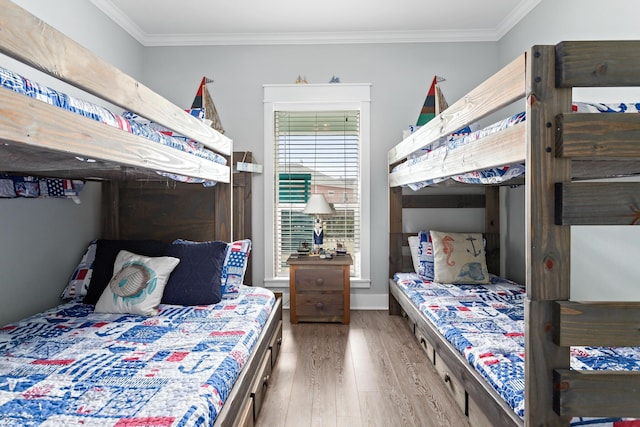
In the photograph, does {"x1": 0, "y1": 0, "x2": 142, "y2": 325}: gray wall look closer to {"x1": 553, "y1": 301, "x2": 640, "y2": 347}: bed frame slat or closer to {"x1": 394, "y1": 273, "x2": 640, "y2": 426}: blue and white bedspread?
{"x1": 394, "y1": 273, "x2": 640, "y2": 426}: blue and white bedspread

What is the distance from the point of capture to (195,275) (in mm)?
2393

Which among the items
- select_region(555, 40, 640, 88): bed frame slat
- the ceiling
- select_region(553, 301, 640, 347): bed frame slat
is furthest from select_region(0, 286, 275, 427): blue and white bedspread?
the ceiling

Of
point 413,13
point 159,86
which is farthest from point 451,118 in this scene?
point 159,86

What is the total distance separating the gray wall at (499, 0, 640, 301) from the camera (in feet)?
7.14

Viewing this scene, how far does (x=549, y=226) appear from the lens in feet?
3.81

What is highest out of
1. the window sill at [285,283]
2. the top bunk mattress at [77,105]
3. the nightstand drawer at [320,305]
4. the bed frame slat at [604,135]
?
the top bunk mattress at [77,105]

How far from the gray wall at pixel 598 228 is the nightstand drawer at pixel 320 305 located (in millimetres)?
1747

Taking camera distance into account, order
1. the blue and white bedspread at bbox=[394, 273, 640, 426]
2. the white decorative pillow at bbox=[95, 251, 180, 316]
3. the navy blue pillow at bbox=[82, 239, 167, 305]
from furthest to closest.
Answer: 1. the navy blue pillow at bbox=[82, 239, 167, 305]
2. the white decorative pillow at bbox=[95, 251, 180, 316]
3. the blue and white bedspread at bbox=[394, 273, 640, 426]

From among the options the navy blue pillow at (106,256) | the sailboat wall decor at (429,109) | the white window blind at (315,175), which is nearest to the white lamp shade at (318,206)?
the white window blind at (315,175)

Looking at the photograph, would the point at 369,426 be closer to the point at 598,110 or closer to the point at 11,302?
the point at 598,110

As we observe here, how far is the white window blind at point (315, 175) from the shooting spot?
12.6ft

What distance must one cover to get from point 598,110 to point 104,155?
1.75 metres

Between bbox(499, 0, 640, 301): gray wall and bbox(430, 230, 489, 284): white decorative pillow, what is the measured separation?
71cm

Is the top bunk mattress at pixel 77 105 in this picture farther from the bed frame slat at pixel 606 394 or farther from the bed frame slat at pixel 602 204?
the bed frame slat at pixel 606 394
